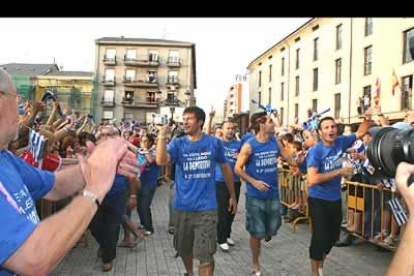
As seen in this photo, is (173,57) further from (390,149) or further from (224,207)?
(390,149)

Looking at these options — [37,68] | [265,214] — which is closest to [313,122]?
[265,214]

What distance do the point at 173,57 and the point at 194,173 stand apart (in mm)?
61709

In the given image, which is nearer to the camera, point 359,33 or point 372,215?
point 372,215

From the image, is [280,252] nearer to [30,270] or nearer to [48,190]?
[48,190]

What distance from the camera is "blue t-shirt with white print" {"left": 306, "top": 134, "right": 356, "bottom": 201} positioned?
5.12 metres

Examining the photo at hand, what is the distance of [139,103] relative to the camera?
2486 inches

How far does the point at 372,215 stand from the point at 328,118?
211cm

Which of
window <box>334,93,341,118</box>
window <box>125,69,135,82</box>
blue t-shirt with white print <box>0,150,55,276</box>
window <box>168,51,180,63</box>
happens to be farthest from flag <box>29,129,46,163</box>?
window <box>168,51,180,63</box>

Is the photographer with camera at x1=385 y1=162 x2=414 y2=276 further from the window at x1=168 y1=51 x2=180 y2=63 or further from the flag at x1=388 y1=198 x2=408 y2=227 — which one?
the window at x1=168 y1=51 x2=180 y2=63

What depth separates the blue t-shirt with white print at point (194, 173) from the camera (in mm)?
4930

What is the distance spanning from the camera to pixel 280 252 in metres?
6.86
